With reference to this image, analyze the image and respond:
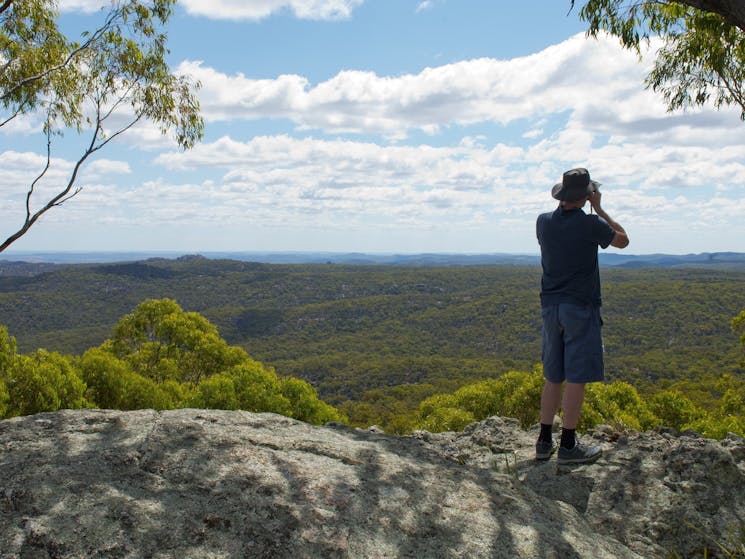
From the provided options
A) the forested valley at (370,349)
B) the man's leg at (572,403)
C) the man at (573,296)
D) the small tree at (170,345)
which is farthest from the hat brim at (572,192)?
the small tree at (170,345)

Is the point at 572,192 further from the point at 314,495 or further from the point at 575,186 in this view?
the point at 314,495

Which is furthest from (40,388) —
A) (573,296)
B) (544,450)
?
(573,296)

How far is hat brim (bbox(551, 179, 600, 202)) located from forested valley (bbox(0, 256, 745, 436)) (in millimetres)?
6612

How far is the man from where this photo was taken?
15.6 ft

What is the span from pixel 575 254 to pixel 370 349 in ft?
385

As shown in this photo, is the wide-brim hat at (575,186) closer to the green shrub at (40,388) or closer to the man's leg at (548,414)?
the man's leg at (548,414)

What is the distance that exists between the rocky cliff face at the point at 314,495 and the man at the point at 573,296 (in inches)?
26.0

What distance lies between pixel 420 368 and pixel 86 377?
266ft

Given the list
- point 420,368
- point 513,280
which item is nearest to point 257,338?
point 420,368

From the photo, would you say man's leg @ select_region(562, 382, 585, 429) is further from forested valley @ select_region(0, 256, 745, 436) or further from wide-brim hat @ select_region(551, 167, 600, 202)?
forested valley @ select_region(0, 256, 745, 436)

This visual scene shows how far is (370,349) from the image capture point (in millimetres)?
120750

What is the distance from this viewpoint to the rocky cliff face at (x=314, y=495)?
2.88 metres

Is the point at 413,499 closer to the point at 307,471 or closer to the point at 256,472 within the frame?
the point at 307,471

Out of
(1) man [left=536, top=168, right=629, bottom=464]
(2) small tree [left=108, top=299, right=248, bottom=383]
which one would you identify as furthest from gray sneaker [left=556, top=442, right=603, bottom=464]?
(2) small tree [left=108, top=299, right=248, bottom=383]
